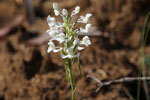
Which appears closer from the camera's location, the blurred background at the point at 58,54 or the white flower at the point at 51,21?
the white flower at the point at 51,21

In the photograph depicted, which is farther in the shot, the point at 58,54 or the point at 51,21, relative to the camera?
the point at 58,54

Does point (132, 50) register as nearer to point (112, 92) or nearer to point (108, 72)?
point (108, 72)

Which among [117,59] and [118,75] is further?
[117,59]

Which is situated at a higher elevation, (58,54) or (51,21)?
(51,21)

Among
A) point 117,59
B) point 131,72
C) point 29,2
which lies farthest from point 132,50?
point 29,2

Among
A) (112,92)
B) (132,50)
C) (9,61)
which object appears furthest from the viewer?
(132,50)

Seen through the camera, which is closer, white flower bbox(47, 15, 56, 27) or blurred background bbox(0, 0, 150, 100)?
white flower bbox(47, 15, 56, 27)

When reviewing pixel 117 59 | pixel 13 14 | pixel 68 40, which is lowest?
pixel 117 59

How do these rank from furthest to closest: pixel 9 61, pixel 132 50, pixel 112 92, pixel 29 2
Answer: pixel 29 2
pixel 132 50
pixel 9 61
pixel 112 92
